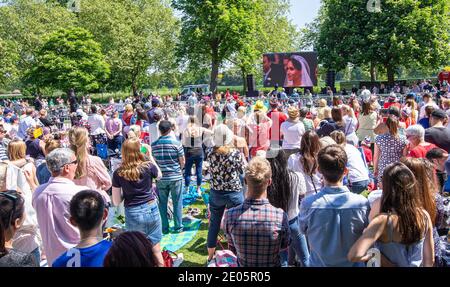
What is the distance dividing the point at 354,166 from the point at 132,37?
41.1 metres

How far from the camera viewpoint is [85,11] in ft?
146

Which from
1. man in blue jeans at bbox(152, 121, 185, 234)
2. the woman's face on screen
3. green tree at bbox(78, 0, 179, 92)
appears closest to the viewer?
man in blue jeans at bbox(152, 121, 185, 234)

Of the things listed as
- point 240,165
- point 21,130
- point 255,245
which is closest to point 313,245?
point 255,245

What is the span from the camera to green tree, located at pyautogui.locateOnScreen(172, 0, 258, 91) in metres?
37.8

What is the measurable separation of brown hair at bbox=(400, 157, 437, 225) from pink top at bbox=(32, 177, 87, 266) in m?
2.79

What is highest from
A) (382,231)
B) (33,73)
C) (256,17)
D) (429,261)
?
(256,17)

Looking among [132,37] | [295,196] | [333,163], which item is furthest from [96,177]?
[132,37]

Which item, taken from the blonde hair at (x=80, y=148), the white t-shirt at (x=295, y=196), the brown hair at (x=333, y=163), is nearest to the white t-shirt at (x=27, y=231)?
the blonde hair at (x=80, y=148)

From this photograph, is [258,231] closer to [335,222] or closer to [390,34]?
[335,222]

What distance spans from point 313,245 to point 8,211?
221 cm

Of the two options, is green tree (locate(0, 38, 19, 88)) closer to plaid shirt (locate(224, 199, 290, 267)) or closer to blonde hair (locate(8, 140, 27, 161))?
blonde hair (locate(8, 140, 27, 161))

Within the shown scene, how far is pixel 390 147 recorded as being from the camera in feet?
18.8

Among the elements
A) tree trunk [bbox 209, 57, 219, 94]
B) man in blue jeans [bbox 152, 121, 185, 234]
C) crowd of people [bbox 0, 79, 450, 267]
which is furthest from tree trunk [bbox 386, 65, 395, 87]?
man in blue jeans [bbox 152, 121, 185, 234]
